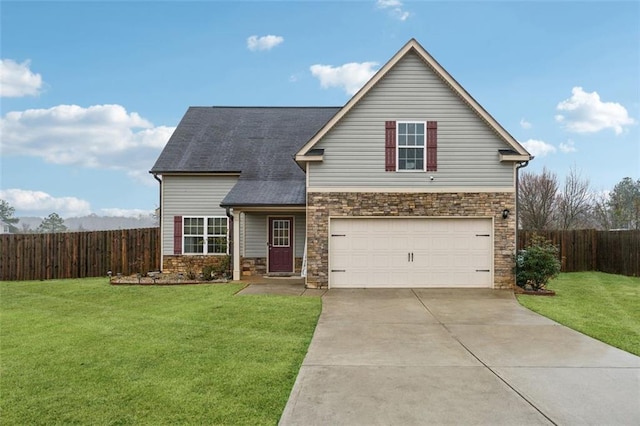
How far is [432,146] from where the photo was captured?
500 inches

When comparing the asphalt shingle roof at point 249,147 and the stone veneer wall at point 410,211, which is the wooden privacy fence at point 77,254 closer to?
the asphalt shingle roof at point 249,147

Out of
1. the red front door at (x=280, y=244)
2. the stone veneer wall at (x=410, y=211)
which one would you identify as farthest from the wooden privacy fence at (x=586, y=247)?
the red front door at (x=280, y=244)

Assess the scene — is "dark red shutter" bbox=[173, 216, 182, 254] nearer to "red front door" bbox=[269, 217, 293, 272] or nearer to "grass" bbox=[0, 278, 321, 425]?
"red front door" bbox=[269, 217, 293, 272]

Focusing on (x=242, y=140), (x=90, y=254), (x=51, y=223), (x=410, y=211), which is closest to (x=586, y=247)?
(x=410, y=211)

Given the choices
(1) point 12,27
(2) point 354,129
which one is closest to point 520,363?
(2) point 354,129

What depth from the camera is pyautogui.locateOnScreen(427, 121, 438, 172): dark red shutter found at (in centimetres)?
1269

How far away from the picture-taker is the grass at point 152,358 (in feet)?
13.9

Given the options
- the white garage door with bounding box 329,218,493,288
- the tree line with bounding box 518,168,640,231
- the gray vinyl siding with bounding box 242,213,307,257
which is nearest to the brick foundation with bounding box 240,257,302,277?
the gray vinyl siding with bounding box 242,213,307,257

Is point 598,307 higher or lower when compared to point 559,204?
lower

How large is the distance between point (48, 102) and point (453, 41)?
18.9 meters

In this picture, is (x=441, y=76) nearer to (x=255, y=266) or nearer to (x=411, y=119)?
(x=411, y=119)

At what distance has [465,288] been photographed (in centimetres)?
1260

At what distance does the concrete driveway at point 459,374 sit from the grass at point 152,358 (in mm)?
504

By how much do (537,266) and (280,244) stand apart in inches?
357
